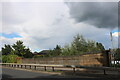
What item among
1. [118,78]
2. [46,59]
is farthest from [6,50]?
[118,78]

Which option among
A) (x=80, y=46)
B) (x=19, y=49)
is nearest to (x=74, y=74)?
(x=80, y=46)

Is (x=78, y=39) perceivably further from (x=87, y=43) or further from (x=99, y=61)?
(x=99, y=61)

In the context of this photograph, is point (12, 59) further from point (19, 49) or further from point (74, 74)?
point (74, 74)

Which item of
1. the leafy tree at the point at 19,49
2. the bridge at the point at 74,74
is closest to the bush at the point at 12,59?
the leafy tree at the point at 19,49

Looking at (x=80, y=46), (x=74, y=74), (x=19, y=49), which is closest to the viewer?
(x=74, y=74)

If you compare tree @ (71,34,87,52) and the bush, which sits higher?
tree @ (71,34,87,52)

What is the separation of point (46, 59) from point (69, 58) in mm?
8274

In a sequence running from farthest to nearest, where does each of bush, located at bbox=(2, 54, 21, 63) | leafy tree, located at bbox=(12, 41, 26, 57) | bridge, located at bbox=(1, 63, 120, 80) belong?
leafy tree, located at bbox=(12, 41, 26, 57) → bush, located at bbox=(2, 54, 21, 63) → bridge, located at bbox=(1, 63, 120, 80)

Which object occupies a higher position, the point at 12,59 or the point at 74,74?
the point at 74,74

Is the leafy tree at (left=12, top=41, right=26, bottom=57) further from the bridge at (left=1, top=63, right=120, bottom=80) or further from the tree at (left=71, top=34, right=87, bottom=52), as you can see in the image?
the bridge at (left=1, top=63, right=120, bottom=80)

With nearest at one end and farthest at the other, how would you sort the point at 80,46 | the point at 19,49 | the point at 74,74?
the point at 74,74
the point at 80,46
the point at 19,49

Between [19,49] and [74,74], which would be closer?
[74,74]

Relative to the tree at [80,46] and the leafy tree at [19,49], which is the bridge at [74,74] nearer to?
the tree at [80,46]

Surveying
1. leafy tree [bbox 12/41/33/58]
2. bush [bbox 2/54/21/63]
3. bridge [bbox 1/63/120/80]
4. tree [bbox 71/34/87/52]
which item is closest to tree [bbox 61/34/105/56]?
tree [bbox 71/34/87/52]
